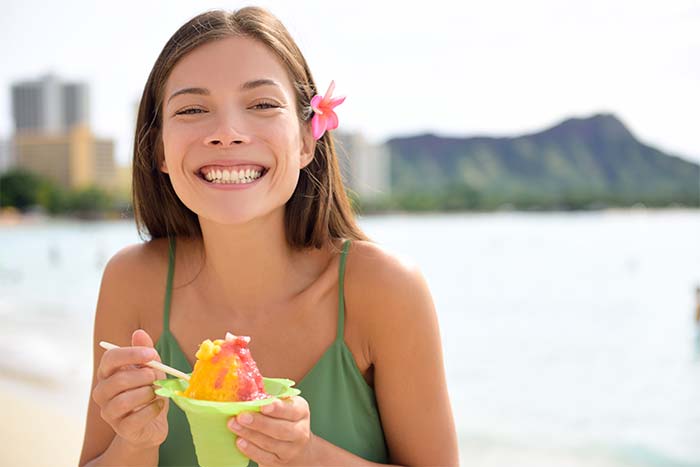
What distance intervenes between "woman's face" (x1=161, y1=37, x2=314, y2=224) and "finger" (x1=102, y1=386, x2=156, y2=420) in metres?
0.46

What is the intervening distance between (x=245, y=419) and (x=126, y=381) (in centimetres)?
28

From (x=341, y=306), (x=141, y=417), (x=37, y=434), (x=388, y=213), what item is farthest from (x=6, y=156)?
(x=141, y=417)

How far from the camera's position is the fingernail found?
4.14 feet

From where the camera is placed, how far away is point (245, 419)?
126cm

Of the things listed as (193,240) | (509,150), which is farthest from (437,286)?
(509,150)

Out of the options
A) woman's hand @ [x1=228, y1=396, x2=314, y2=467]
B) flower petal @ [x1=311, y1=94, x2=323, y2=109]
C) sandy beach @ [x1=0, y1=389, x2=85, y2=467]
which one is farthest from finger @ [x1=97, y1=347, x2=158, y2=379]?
sandy beach @ [x1=0, y1=389, x2=85, y2=467]

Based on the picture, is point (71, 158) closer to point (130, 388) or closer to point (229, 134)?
point (229, 134)

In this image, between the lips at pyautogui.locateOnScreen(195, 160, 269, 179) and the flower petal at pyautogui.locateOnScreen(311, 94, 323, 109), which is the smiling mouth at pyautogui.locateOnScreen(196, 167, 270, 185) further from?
the flower petal at pyautogui.locateOnScreen(311, 94, 323, 109)

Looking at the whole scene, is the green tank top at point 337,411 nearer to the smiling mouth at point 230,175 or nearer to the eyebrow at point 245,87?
the smiling mouth at point 230,175

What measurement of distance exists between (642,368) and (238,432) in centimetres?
1452

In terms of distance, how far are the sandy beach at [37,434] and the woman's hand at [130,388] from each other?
4142 mm

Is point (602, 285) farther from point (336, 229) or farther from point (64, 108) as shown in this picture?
point (64, 108)

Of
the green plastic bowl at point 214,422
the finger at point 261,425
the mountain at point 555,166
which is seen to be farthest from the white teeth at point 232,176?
the mountain at point 555,166

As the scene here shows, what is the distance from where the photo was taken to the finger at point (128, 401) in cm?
141
